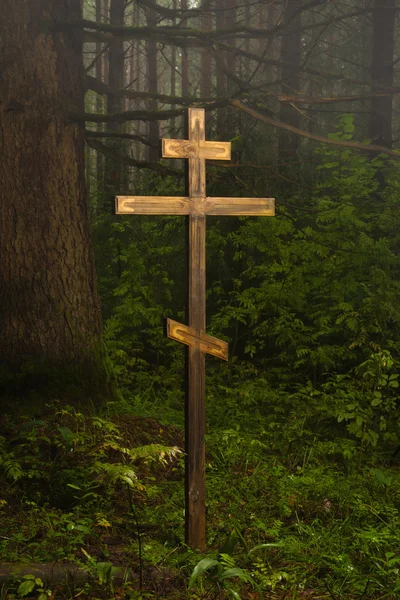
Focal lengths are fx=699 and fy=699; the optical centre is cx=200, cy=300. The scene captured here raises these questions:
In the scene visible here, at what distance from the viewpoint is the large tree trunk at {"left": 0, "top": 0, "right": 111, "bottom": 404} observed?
21.8 feet

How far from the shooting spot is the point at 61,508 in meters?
5.16

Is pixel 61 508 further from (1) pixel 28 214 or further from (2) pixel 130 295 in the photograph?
(2) pixel 130 295

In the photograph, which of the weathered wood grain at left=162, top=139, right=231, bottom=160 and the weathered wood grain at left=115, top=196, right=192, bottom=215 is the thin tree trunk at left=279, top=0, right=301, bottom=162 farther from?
the weathered wood grain at left=115, top=196, right=192, bottom=215

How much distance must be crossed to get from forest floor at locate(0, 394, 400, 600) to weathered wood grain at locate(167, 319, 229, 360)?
0.67m

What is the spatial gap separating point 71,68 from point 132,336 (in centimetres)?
373

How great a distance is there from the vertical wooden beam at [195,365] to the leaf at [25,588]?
3.58ft

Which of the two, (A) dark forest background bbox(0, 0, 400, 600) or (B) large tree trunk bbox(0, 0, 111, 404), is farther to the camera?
(B) large tree trunk bbox(0, 0, 111, 404)

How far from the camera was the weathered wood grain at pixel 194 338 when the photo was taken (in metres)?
4.42

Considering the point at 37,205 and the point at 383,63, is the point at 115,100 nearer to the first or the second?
the point at 383,63

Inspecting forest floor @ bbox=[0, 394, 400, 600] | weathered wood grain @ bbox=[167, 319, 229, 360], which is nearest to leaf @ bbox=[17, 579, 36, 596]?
forest floor @ bbox=[0, 394, 400, 600]

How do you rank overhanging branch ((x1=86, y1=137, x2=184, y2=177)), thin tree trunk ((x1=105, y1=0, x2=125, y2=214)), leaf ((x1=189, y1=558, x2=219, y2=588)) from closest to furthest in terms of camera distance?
leaf ((x1=189, y1=558, x2=219, y2=588))
overhanging branch ((x1=86, y1=137, x2=184, y2=177))
thin tree trunk ((x1=105, y1=0, x2=125, y2=214))

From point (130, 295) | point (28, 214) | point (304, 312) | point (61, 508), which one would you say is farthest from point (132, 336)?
point (61, 508)

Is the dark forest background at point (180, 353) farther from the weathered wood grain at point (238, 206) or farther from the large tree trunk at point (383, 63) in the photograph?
the large tree trunk at point (383, 63)

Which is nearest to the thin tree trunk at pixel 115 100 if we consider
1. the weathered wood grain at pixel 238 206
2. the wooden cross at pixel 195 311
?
the weathered wood grain at pixel 238 206
